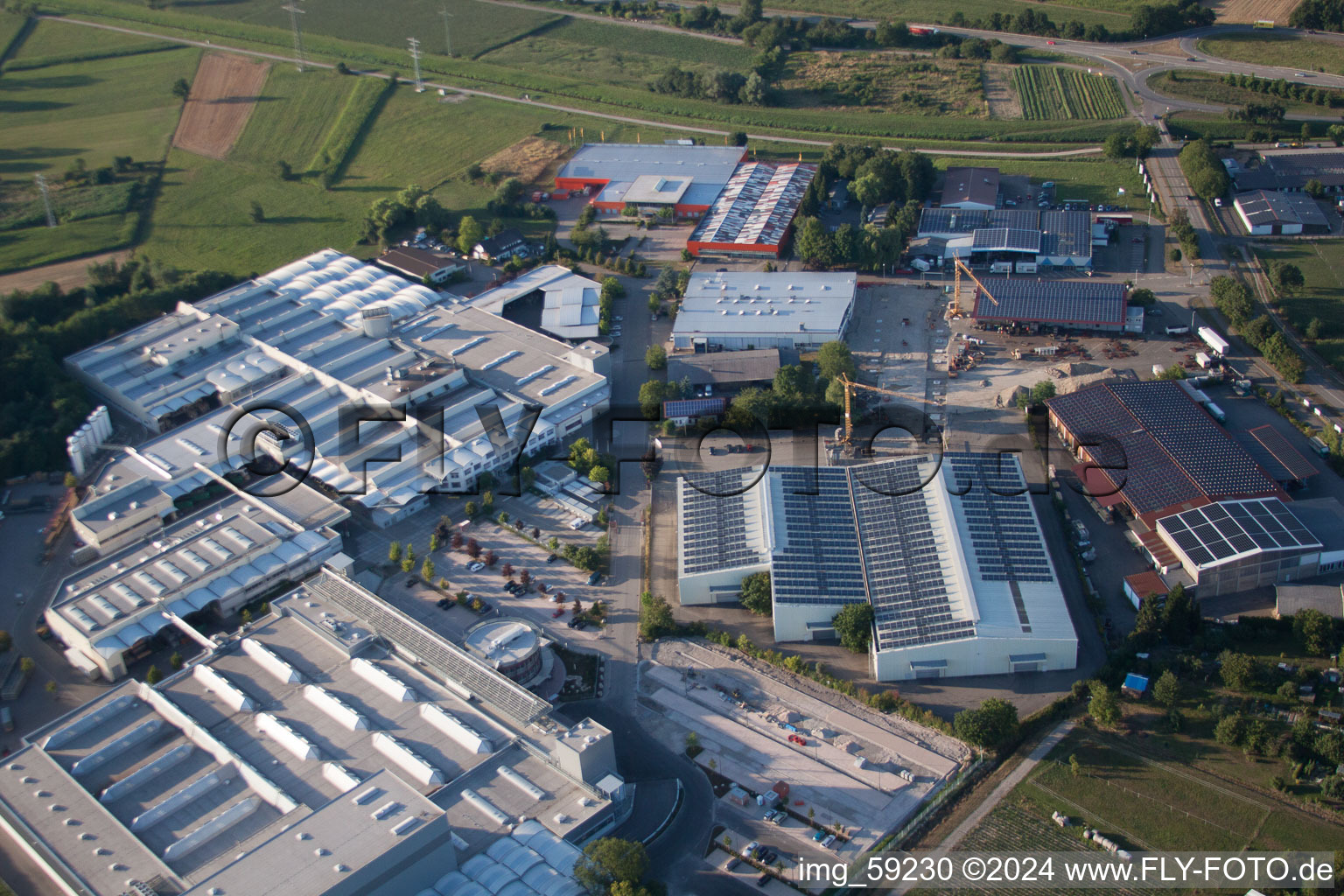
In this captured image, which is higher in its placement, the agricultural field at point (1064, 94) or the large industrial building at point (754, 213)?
the agricultural field at point (1064, 94)

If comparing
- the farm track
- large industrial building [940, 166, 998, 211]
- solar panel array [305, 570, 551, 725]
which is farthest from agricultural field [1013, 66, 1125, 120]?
solar panel array [305, 570, 551, 725]

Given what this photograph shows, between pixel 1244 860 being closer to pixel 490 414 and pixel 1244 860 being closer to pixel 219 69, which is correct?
pixel 490 414

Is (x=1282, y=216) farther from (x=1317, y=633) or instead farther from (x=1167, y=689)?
(x=1167, y=689)

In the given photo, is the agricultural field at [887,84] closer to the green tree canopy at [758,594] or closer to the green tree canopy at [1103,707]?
the green tree canopy at [758,594]

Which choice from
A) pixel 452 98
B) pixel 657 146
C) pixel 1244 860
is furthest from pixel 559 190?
pixel 1244 860

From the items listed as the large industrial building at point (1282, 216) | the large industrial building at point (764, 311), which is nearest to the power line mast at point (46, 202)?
the large industrial building at point (764, 311)

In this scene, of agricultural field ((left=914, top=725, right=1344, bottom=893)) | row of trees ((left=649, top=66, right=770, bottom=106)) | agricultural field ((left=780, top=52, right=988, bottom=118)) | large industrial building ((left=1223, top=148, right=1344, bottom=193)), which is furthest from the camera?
row of trees ((left=649, top=66, right=770, bottom=106))

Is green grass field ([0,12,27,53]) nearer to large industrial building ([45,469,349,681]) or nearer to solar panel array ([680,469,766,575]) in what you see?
large industrial building ([45,469,349,681])

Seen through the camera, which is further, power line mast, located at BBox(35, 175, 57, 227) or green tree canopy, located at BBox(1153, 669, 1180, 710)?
power line mast, located at BBox(35, 175, 57, 227)
